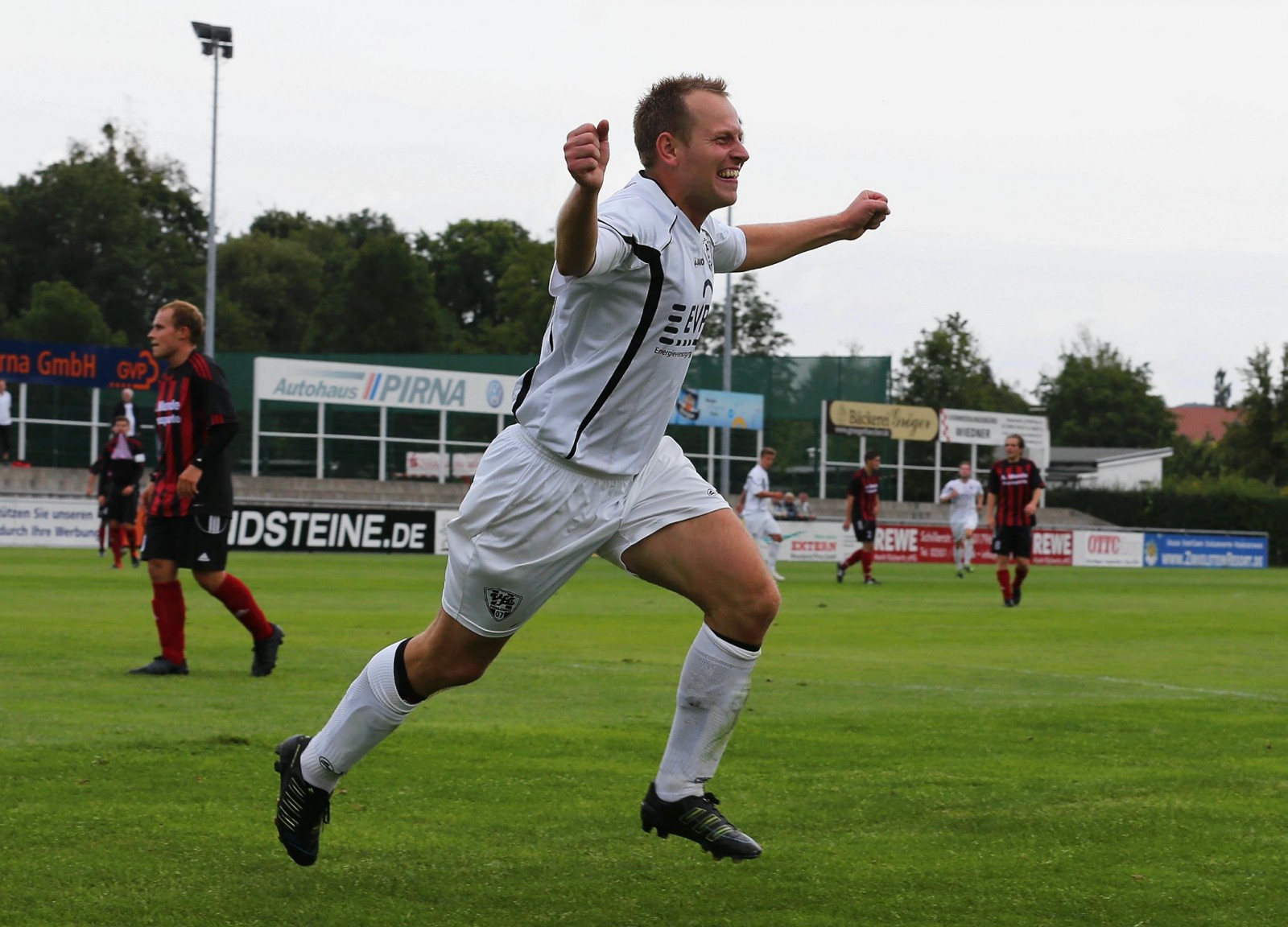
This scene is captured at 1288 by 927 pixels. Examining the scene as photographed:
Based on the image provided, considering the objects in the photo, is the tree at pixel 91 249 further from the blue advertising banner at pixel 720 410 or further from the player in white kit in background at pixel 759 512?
the player in white kit in background at pixel 759 512

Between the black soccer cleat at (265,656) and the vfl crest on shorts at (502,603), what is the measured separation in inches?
218

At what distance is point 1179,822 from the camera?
5.68 metres

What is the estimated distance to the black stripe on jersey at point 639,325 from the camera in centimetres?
462

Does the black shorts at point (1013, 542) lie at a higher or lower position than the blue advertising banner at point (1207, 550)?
higher

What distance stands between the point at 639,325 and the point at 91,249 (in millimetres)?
77532

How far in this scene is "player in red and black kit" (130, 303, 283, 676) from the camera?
9625mm

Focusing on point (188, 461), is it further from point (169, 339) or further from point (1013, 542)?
point (1013, 542)

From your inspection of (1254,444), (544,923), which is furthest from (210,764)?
(1254,444)

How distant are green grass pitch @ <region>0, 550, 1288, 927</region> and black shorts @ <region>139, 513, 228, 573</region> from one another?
71 centimetres

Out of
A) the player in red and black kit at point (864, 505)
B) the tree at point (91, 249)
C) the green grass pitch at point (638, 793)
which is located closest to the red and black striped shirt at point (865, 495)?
the player in red and black kit at point (864, 505)

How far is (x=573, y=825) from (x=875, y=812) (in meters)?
1.08

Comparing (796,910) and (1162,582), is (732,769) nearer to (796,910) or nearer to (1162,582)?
(796,910)

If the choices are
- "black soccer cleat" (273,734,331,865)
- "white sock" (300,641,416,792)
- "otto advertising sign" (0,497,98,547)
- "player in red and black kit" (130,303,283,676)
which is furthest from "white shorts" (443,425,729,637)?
"otto advertising sign" (0,497,98,547)

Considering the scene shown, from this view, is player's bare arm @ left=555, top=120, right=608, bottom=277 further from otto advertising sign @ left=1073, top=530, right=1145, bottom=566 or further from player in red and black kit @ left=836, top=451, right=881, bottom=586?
otto advertising sign @ left=1073, top=530, right=1145, bottom=566
